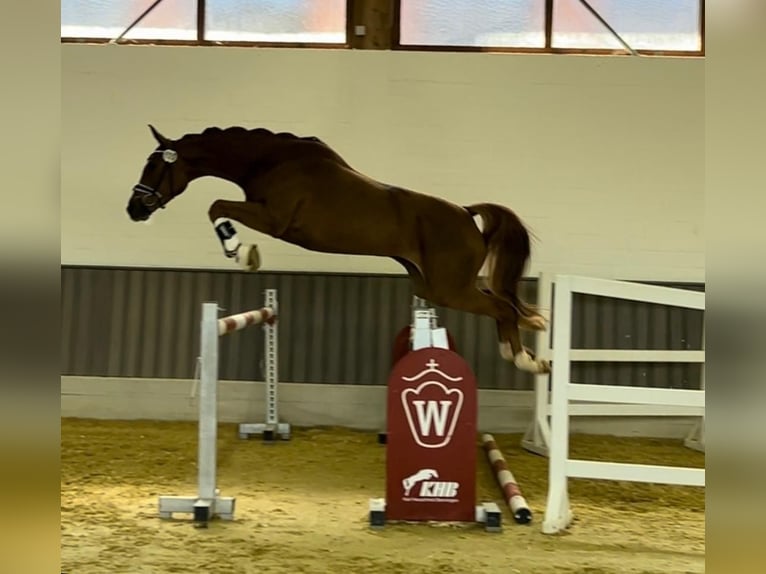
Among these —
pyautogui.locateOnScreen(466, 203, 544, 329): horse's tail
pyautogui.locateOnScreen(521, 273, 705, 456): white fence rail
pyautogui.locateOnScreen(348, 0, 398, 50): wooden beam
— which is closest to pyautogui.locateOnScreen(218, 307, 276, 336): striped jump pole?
pyautogui.locateOnScreen(466, 203, 544, 329): horse's tail

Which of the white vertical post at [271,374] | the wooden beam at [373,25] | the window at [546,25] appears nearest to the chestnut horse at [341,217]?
the white vertical post at [271,374]

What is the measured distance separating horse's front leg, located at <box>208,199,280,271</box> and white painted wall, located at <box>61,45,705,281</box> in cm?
143

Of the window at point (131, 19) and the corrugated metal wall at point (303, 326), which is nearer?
the corrugated metal wall at point (303, 326)

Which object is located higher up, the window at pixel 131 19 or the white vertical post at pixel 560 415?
the window at pixel 131 19

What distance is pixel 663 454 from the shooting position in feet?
11.0

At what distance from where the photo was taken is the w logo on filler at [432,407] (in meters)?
2.16

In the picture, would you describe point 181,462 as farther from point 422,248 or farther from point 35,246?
point 35,246

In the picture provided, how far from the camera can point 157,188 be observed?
2.39 meters

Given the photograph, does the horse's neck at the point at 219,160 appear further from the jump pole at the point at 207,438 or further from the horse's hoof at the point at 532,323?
the horse's hoof at the point at 532,323

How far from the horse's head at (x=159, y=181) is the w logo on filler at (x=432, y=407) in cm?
105

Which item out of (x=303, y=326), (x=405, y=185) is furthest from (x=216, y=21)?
(x=303, y=326)

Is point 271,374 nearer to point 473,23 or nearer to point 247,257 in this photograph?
point 247,257

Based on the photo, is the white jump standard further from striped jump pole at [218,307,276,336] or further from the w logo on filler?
the w logo on filler

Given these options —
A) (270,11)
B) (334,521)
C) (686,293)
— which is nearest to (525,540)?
(334,521)
